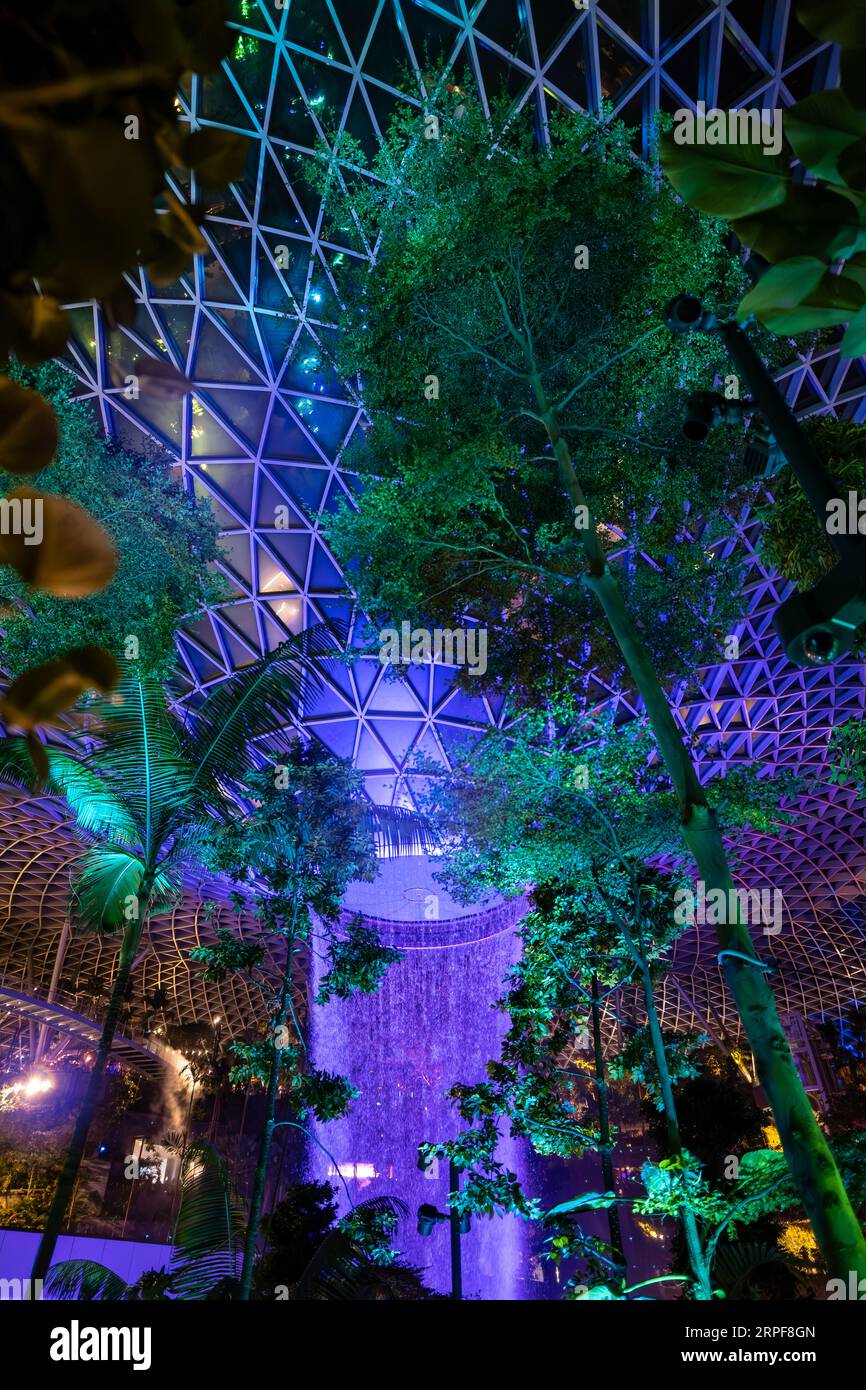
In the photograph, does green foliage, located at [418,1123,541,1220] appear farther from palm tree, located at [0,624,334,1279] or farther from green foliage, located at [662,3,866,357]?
green foliage, located at [662,3,866,357]

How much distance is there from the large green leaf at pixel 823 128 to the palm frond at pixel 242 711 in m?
7.80

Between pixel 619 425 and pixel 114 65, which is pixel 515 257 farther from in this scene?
pixel 114 65

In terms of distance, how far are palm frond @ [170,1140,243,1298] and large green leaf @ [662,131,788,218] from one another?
10140 millimetres

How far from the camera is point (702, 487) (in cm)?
991

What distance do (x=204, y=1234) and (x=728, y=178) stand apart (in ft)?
33.8

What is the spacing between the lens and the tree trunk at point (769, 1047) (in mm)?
3844

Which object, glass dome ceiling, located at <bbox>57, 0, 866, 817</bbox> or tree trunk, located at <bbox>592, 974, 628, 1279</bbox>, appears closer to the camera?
tree trunk, located at <bbox>592, 974, 628, 1279</bbox>

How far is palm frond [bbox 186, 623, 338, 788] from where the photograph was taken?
324 inches

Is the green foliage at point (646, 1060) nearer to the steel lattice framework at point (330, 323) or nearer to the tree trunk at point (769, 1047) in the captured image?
the steel lattice framework at point (330, 323)

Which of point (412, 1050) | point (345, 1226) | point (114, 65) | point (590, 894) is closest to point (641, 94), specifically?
point (590, 894)

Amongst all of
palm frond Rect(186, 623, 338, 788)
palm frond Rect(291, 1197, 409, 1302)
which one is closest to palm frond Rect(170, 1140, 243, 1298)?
palm frond Rect(291, 1197, 409, 1302)

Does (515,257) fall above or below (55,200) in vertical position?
above
